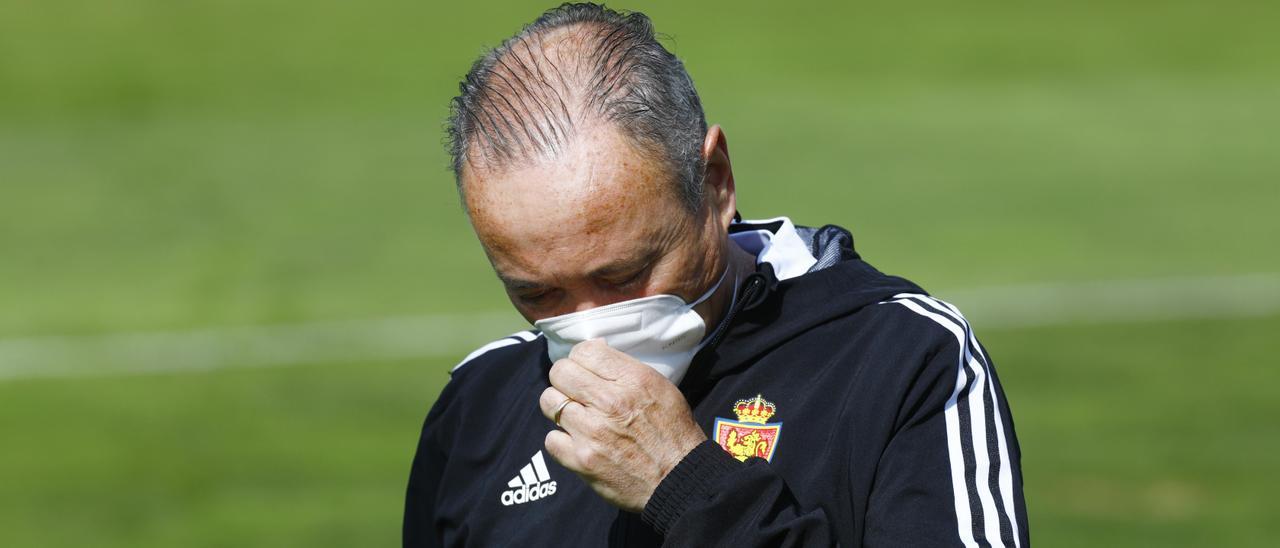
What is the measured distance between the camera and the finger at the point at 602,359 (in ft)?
10.4

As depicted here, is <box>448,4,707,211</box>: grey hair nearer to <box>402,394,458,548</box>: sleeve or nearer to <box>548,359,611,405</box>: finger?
<box>548,359,611,405</box>: finger

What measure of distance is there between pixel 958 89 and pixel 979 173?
17.8 feet

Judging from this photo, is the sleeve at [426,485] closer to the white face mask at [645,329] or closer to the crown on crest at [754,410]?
the white face mask at [645,329]

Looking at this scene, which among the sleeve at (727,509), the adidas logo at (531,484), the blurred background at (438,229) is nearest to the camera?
the sleeve at (727,509)

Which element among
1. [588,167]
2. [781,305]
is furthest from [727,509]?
[588,167]

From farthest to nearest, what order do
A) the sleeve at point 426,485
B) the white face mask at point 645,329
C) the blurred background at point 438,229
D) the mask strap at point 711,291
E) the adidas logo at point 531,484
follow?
1. the blurred background at point 438,229
2. the sleeve at point 426,485
3. the adidas logo at point 531,484
4. the mask strap at point 711,291
5. the white face mask at point 645,329

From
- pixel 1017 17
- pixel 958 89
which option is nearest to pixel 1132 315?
pixel 958 89

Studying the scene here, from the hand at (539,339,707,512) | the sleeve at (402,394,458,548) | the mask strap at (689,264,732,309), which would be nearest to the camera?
the hand at (539,339,707,512)

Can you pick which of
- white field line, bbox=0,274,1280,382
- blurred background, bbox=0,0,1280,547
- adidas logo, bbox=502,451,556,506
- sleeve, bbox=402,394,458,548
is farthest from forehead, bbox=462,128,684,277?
white field line, bbox=0,274,1280,382

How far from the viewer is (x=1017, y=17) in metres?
29.8

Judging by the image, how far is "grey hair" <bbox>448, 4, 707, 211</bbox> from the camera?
10.7ft

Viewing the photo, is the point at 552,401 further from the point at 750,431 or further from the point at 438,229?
the point at 438,229

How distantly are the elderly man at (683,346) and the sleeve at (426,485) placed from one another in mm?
473

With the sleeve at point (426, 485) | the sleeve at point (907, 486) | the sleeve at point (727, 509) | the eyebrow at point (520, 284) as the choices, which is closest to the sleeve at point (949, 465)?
the sleeve at point (907, 486)
